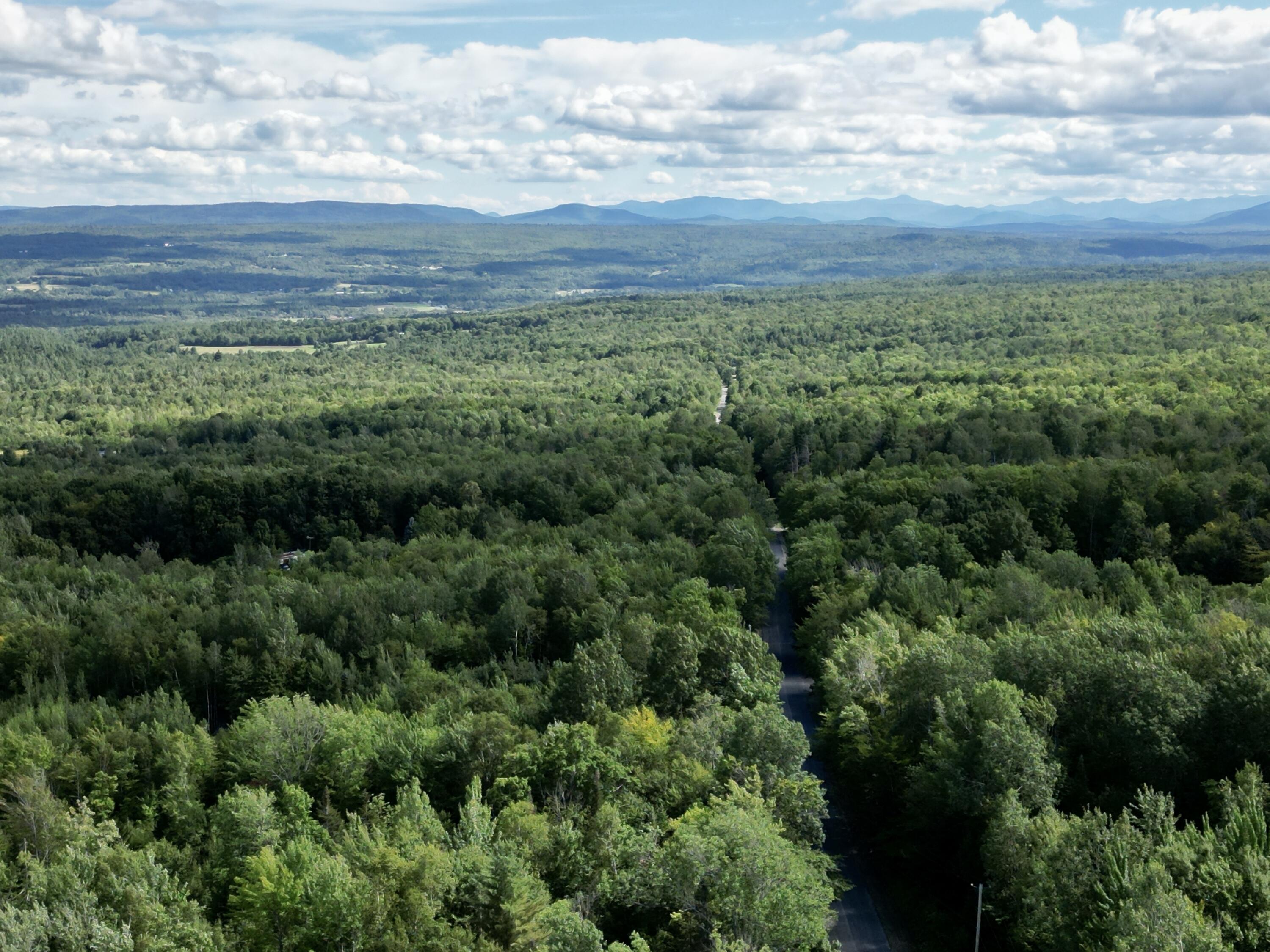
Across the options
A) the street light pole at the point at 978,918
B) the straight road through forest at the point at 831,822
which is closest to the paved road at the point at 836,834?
the straight road through forest at the point at 831,822

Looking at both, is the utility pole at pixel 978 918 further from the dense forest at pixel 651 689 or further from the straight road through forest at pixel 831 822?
the straight road through forest at pixel 831 822

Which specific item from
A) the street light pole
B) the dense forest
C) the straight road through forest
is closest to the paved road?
the straight road through forest

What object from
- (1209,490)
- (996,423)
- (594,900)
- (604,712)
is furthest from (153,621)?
(996,423)

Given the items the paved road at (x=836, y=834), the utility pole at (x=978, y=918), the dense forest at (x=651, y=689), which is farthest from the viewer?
the paved road at (x=836, y=834)

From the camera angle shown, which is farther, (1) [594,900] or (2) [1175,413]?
(2) [1175,413]

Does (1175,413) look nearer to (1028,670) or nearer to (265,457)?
(1028,670)

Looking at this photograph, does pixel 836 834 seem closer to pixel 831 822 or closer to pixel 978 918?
pixel 831 822
